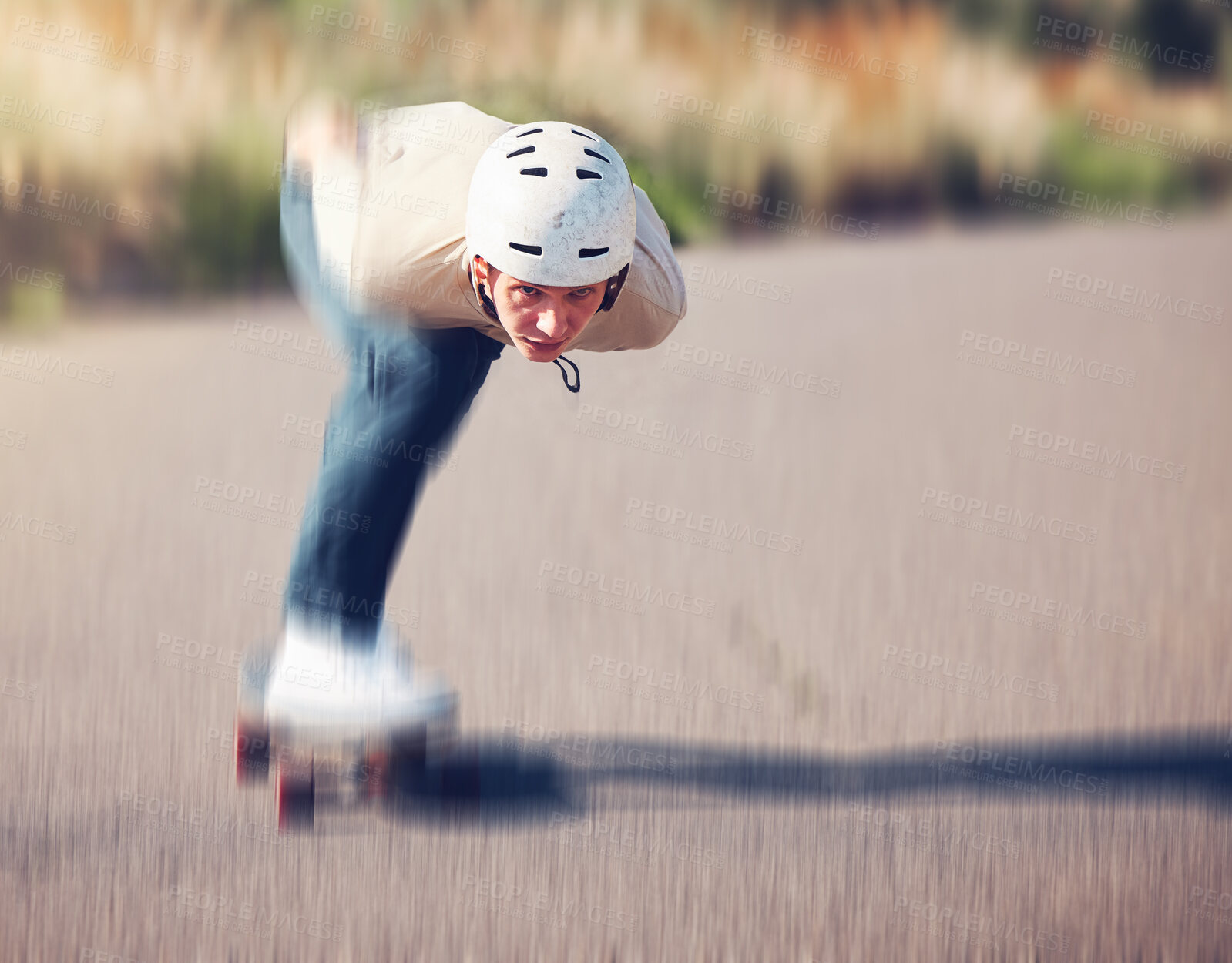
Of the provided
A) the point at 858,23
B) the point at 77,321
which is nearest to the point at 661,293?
the point at 77,321

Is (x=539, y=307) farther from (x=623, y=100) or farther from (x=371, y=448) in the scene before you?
(x=623, y=100)

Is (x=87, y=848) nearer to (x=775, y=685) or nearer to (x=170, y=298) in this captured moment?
(x=775, y=685)

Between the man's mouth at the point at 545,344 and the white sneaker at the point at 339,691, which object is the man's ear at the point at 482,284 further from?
the white sneaker at the point at 339,691

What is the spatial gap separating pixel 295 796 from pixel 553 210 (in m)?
1.40

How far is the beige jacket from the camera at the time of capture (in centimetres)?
305

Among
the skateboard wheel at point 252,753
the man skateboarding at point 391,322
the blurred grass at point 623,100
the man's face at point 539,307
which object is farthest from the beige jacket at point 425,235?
the blurred grass at point 623,100

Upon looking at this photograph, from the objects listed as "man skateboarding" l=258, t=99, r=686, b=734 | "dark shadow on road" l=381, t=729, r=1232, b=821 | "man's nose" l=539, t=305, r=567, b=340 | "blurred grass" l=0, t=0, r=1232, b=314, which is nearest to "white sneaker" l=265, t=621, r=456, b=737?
"man skateboarding" l=258, t=99, r=686, b=734

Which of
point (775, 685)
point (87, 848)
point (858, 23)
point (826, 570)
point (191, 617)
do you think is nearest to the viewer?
point (87, 848)

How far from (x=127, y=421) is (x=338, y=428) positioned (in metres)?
2.90

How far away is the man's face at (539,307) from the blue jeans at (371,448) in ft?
0.99

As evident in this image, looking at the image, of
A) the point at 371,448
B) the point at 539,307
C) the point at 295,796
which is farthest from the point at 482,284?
the point at 295,796

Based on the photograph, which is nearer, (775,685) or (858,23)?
(775,685)

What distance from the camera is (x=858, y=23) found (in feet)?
33.2

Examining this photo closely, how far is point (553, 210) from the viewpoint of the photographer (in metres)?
2.78
